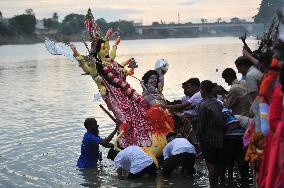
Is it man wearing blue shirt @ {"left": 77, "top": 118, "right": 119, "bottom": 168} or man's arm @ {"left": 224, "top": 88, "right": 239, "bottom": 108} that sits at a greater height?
man's arm @ {"left": 224, "top": 88, "right": 239, "bottom": 108}

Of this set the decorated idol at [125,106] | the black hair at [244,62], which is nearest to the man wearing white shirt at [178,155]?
the decorated idol at [125,106]

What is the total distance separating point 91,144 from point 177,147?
5.14 feet

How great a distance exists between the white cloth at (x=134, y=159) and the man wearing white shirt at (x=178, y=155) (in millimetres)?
295

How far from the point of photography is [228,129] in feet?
25.9

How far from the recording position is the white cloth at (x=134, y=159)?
9.16 metres

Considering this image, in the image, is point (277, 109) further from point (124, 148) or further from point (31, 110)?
point (31, 110)

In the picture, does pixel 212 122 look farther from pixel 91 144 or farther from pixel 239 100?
pixel 91 144

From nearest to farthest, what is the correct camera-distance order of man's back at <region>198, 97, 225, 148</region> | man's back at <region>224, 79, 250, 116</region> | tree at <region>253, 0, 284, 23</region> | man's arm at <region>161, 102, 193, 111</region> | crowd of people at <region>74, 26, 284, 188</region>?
1. crowd of people at <region>74, 26, 284, 188</region>
2. man's back at <region>198, 97, 225, 148</region>
3. man's back at <region>224, 79, 250, 116</region>
4. man's arm at <region>161, 102, 193, 111</region>
5. tree at <region>253, 0, 284, 23</region>

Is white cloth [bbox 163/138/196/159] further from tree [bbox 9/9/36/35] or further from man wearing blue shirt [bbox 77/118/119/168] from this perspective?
tree [bbox 9/9/36/35]

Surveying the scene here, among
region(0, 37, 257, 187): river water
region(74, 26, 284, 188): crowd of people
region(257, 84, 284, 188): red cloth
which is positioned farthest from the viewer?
region(0, 37, 257, 187): river water

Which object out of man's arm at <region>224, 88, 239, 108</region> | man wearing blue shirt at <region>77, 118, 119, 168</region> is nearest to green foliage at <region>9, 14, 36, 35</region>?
man wearing blue shirt at <region>77, 118, 119, 168</region>

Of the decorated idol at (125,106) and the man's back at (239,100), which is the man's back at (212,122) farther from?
the decorated idol at (125,106)

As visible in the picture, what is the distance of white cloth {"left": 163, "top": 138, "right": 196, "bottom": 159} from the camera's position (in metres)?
9.16

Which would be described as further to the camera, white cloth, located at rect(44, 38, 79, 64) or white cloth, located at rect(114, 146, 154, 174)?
white cloth, located at rect(44, 38, 79, 64)
